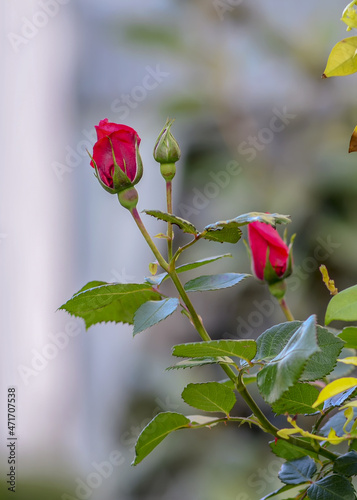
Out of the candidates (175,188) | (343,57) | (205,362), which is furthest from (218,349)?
(175,188)

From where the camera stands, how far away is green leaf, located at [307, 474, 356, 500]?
21cm

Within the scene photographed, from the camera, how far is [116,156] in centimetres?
25

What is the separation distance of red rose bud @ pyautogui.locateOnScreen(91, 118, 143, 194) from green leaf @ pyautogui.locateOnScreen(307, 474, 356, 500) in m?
0.14

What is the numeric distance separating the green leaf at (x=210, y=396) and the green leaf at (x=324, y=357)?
41 mm

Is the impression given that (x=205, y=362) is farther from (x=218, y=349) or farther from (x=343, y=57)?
(x=343, y=57)

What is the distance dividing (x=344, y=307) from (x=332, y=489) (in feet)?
0.21

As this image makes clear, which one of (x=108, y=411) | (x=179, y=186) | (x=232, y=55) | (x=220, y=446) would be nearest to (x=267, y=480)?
(x=220, y=446)

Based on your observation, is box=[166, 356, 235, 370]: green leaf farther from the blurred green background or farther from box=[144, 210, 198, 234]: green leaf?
the blurred green background

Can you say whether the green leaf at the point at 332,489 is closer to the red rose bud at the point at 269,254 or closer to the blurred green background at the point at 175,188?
the red rose bud at the point at 269,254

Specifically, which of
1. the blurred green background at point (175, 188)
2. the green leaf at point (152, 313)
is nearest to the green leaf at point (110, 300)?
the green leaf at point (152, 313)

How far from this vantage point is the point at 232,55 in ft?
4.04

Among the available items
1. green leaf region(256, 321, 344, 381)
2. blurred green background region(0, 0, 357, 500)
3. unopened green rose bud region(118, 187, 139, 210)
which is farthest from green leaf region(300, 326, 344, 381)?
blurred green background region(0, 0, 357, 500)

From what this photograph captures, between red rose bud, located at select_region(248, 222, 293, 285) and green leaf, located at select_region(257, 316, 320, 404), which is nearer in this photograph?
green leaf, located at select_region(257, 316, 320, 404)

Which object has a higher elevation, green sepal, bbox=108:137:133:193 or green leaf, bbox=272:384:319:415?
green sepal, bbox=108:137:133:193
